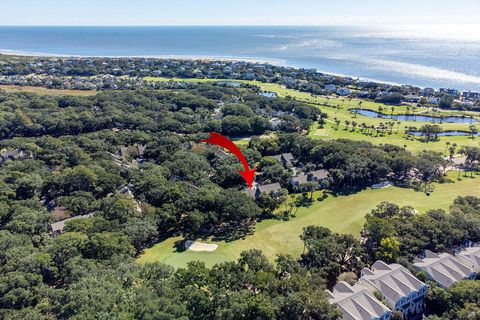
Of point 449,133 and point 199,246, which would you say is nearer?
point 199,246

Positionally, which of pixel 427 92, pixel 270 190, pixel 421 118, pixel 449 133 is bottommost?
pixel 449 133

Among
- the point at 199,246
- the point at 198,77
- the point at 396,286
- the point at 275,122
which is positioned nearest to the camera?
the point at 396,286

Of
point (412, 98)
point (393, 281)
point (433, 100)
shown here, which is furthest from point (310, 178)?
point (433, 100)

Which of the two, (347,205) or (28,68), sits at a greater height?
(28,68)

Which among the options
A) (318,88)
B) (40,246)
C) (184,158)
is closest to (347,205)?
(184,158)

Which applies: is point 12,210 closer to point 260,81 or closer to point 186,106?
point 186,106

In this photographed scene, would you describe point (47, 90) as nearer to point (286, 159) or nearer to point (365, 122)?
point (286, 159)

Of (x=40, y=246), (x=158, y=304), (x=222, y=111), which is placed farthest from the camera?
(x=222, y=111)
